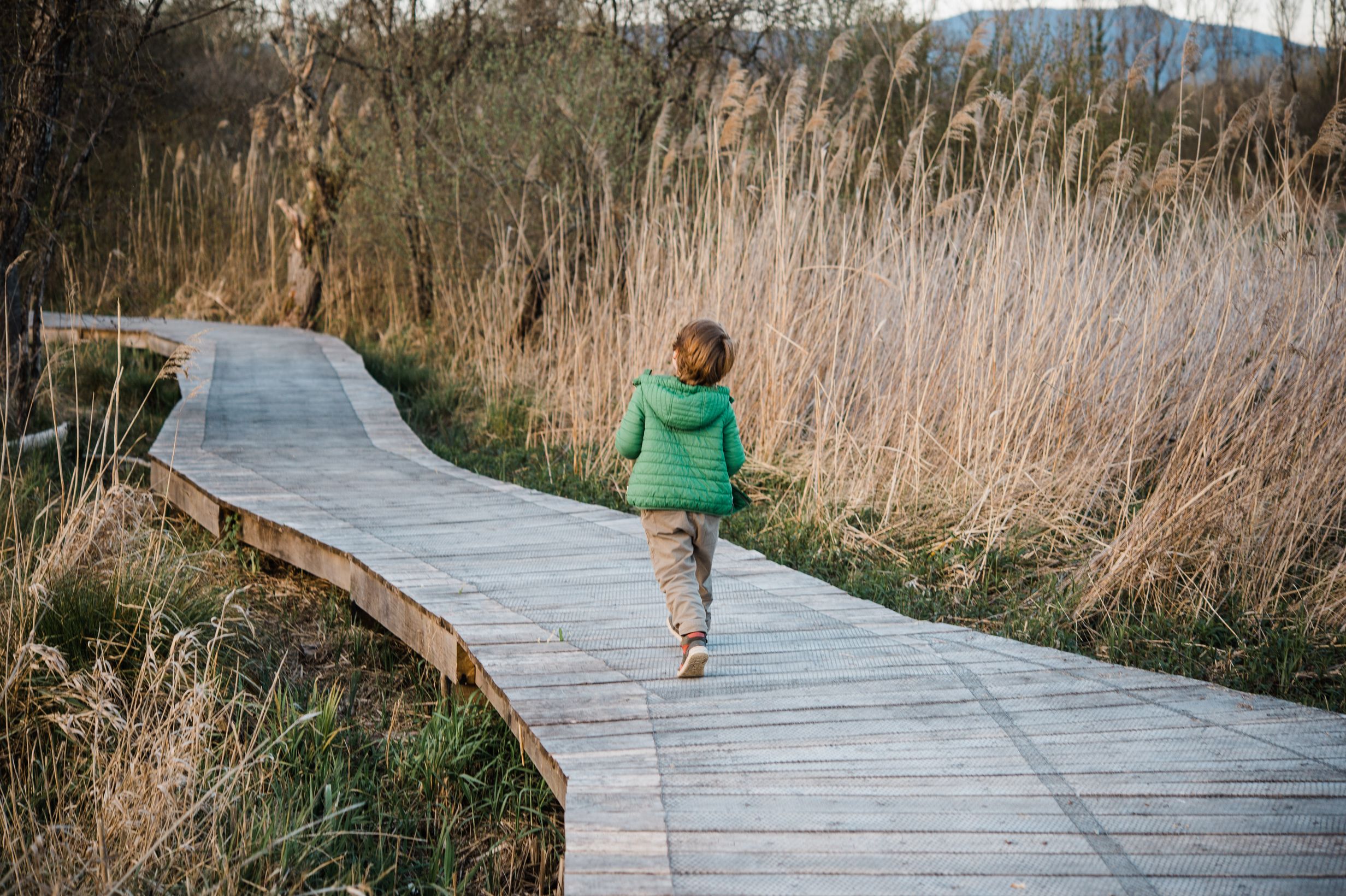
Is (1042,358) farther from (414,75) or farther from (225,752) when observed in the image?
(414,75)

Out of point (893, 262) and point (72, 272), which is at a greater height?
point (893, 262)

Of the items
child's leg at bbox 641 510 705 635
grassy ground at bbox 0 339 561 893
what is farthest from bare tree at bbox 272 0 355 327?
child's leg at bbox 641 510 705 635

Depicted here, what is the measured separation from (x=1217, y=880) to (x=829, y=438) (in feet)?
10.5

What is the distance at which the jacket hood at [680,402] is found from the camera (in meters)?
2.68

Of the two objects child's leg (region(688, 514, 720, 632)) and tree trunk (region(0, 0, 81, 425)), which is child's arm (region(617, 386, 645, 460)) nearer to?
child's leg (region(688, 514, 720, 632))

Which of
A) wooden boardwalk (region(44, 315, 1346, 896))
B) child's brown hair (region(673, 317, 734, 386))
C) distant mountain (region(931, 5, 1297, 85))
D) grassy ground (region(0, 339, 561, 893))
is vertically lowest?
grassy ground (region(0, 339, 561, 893))

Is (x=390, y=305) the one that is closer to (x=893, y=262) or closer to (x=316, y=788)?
(x=893, y=262)

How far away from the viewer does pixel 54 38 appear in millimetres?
4699

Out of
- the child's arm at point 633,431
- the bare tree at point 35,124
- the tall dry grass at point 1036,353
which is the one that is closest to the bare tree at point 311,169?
the bare tree at point 35,124

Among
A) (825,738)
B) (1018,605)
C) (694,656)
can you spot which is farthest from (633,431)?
(1018,605)

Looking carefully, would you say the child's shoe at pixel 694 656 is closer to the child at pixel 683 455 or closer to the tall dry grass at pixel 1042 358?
the child at pixel 683 455

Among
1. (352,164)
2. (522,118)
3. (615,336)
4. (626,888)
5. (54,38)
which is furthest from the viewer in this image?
(352,164)

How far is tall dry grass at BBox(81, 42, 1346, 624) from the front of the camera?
3498mm

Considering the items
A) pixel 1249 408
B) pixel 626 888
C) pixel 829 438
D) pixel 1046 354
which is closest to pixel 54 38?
pixel 829 438
